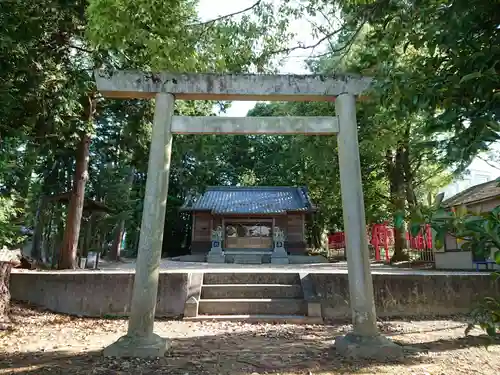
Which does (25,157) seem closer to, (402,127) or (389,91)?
(389,91)

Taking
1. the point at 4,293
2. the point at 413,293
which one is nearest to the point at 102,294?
the point at 4,293

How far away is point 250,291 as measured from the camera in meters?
7.02

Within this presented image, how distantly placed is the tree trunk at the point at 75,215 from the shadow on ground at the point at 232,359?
616 centimetres

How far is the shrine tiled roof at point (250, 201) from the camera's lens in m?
20.1

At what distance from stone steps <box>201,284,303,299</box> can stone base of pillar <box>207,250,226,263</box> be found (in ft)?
38.7

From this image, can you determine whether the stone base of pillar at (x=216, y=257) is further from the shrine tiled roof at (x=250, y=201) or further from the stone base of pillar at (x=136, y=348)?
the stone base of pillar at (x=136, y=348)

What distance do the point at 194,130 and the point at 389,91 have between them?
3.17m

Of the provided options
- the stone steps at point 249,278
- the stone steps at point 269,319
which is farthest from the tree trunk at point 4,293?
the stone steps at point 249,278

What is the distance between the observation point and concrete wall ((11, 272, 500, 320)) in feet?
21.7

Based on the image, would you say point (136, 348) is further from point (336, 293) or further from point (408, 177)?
point (408, 177)

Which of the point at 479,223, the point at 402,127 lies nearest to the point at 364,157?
the point at 402,127

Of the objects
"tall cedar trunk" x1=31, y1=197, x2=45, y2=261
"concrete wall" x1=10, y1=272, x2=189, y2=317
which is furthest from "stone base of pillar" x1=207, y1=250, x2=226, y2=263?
"concrete wall" x1=10, y1=272, x2=189, y2=317

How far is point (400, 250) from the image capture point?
Answer: 16359 mm

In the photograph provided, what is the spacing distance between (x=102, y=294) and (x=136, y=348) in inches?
117
